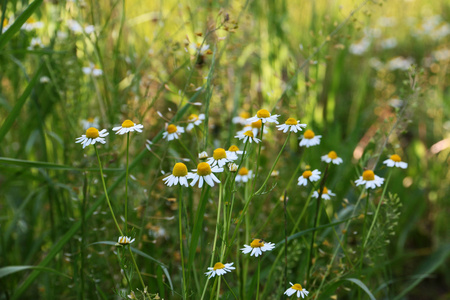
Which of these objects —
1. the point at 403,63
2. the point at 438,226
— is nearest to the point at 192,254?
the point at 438,226

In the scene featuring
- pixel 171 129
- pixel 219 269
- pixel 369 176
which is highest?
pixel 171 129

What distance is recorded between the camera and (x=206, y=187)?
116 centimetres

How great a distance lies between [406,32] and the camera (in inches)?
178

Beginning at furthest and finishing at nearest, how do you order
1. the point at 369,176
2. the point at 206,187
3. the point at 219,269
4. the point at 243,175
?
the point at 243,175, the point at 369,176, the point at 206,187, the point at 219,269

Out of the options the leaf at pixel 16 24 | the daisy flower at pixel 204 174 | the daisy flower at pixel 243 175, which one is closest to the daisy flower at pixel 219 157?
the daisy flower at pixel 204 174

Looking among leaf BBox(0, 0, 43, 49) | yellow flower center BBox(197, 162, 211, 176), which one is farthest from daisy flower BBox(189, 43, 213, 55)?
leaf BBox(0, 0, 43, 49)

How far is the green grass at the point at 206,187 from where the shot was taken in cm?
129

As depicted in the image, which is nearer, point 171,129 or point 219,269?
point 219,269

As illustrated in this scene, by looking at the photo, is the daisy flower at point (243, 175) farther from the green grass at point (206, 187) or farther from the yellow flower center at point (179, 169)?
the yellow flower center at point (179, 169)

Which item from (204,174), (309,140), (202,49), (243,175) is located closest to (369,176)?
(309,140)

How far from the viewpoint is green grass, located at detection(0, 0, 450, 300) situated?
1291mm

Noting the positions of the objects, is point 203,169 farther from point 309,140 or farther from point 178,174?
point 309,140

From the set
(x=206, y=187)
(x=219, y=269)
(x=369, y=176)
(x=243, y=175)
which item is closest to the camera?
(x=219, y=269)

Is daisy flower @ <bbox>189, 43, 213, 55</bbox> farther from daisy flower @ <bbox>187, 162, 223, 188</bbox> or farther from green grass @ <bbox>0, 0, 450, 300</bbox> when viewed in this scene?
daisy flower @ <bbox>187, 162, 223, 188</bbox>
